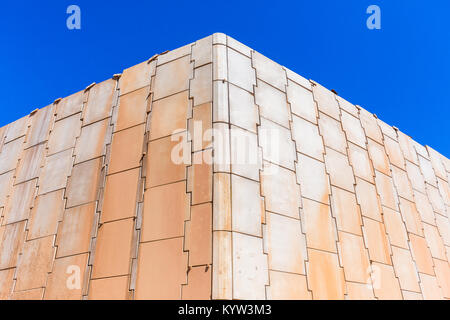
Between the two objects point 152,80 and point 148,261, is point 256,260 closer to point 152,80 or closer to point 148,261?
point 148,261

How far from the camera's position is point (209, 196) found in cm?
911

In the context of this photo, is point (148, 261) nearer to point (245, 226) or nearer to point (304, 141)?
point (245, 226)

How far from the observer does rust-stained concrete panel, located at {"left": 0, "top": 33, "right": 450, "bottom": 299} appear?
9.10m

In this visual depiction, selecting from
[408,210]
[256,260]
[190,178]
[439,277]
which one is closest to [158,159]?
[190,178]

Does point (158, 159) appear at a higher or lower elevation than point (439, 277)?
higher

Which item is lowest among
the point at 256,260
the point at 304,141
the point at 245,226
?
the point at 256,260

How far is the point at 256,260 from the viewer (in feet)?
29.0

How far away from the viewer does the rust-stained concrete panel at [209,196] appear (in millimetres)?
9102

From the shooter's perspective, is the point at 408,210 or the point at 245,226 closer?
the point at 245,226

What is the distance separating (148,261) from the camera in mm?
9359

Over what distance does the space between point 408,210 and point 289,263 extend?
25.8 ft

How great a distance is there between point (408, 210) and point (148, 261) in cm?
1061
